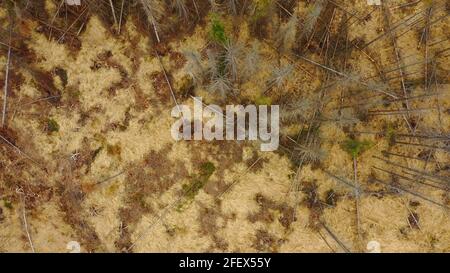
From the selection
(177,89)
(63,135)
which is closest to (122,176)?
(63,135)

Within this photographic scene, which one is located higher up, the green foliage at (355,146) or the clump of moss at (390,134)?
the clump of moss at (390,134)

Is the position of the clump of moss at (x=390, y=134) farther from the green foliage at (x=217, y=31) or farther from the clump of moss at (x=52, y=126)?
the clump of moss at (x=52, y=126)

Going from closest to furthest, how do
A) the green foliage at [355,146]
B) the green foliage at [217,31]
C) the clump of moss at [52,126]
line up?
1. the green foliage at [217,31]
2. the green foliage at [355,146]
3. the clump of moss at [52,126]

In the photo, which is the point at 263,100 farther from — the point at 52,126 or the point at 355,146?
the point at 52,126

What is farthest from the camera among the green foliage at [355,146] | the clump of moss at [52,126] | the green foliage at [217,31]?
the clump of moss at [52,126]

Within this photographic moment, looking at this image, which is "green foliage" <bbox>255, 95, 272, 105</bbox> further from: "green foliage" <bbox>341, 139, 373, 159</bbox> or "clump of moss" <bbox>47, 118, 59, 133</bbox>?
"clump of moss" <bbox>47, 118, 59, 133</bbox>

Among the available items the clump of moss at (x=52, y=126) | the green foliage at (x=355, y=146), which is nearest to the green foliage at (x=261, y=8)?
the green foliage at (x=355, y=146)
